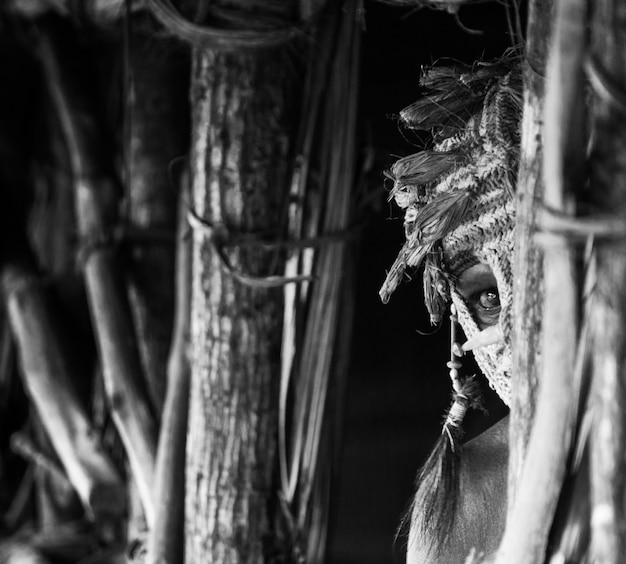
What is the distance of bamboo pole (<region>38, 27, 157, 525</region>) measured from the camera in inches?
55.9

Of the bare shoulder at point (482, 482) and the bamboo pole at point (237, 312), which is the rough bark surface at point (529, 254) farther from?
the bamboo pole at point (237, 312)

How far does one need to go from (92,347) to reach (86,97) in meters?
0.55

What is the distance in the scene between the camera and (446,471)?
2.54 ft

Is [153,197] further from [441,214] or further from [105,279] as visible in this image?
[441,214]

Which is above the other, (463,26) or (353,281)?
(463,26)

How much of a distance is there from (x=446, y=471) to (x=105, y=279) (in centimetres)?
91

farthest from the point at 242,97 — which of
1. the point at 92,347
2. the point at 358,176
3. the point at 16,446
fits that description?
the point at 16,446

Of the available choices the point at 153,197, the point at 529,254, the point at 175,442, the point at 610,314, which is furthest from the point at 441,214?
the point at 153,197

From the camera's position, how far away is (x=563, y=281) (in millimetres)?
547

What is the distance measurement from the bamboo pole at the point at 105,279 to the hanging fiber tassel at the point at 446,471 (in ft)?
2.25

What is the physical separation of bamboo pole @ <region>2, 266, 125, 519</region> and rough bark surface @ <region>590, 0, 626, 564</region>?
115 centimetres

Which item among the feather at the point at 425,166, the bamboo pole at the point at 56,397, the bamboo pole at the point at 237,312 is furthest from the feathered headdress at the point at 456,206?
the bamboo pole at the point at 56,397

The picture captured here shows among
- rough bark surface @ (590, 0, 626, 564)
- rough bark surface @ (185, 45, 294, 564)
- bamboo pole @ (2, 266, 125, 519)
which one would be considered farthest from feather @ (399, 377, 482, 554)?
bamboo pole @ (2, 266, 125, 519)

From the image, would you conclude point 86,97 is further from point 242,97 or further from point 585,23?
point 585,23
